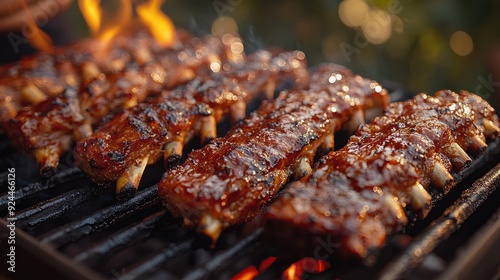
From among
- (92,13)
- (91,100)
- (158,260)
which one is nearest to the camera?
(158,260)

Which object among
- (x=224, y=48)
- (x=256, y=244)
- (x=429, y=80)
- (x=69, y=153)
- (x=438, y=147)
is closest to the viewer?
(x=256, y=244)

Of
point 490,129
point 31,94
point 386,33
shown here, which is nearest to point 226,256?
point 490,129

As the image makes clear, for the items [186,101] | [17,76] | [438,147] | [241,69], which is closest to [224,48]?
[241,69]

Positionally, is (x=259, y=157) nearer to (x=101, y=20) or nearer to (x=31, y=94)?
(x=31, y=94)

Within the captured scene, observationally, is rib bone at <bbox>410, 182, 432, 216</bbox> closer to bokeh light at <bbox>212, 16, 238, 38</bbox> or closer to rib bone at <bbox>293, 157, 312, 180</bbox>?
rib bone at <bbox>293, 157, 312, 180</bbox>

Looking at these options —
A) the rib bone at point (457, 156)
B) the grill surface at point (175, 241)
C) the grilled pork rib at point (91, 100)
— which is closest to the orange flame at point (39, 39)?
the grilled pork rib at point (91, 100)

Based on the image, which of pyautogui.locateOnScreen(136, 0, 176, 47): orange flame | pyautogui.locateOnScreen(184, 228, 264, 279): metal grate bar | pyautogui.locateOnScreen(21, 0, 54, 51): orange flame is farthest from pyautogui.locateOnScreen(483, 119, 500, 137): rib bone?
pyautogui.locateOnScreen(21, 0, 54, 51): orange flame

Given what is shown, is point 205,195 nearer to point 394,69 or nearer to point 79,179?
point 79,179
